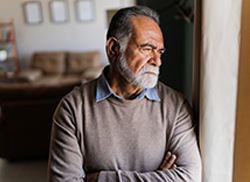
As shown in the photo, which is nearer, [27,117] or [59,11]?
[27,117]

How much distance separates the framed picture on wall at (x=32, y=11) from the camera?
6173 millimetres

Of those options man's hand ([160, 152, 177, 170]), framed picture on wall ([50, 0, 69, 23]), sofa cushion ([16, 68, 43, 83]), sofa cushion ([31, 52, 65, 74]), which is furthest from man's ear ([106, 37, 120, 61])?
framed picture on wall ([50, 0, 69, 23])

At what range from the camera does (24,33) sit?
248 inches

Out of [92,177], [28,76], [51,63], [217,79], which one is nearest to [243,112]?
[217,79]

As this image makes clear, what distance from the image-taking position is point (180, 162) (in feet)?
4.00

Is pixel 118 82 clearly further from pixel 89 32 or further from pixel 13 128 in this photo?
pixel 89 32

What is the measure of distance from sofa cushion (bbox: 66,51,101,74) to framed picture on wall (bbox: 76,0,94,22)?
2.89ft

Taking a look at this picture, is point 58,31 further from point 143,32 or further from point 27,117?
point 143,32

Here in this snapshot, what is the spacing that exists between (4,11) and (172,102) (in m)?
6.11

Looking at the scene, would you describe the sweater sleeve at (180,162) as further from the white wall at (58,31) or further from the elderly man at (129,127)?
the white wall at (58,31)

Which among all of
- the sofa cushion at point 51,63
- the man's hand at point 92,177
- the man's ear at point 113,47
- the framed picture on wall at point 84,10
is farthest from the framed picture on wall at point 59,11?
the man's hand at point 92,177

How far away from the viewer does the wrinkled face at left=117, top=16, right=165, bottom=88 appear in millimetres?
1204

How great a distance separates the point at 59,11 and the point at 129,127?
18.3 ft

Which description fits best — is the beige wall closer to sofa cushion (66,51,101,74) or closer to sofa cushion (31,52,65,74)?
sofa cushion (66,51,101,74)
